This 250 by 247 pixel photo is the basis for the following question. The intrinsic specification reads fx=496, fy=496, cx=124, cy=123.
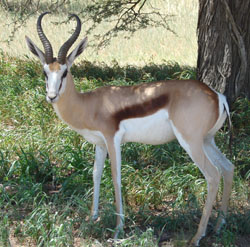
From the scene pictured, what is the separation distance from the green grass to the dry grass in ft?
14.2

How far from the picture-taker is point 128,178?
514 centimetres

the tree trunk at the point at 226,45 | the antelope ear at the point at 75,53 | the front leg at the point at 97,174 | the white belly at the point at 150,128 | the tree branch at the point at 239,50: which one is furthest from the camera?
the tree trunk at the point at 226,45

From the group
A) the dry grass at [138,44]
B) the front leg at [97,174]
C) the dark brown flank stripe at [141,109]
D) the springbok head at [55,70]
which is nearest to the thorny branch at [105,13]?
the dry grass at [138,44]

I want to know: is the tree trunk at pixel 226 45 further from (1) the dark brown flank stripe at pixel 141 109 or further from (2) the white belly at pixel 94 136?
(2) the white belly at pixel 94 136

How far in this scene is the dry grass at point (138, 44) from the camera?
37.0ft

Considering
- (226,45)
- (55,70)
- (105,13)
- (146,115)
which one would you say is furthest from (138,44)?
(55,70)

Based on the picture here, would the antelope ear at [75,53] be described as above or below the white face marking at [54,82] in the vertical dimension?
above

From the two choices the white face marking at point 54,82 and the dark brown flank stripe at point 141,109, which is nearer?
the white face marking at point 54,82

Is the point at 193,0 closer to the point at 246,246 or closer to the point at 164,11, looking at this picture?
the point at 164,11

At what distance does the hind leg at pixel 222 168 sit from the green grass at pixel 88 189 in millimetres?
113

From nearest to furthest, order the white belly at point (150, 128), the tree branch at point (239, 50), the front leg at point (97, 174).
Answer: the white belly at point (150, 128) → the front leg at point (97, 174) → the tree branch at point (239, 50)

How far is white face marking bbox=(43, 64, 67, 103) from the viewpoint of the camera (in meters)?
4.13

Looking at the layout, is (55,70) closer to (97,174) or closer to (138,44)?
(97,174)

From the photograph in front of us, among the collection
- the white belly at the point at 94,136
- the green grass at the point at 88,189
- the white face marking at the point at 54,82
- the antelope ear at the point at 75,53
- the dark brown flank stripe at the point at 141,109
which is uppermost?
the antelope ear at the point at 75,53
